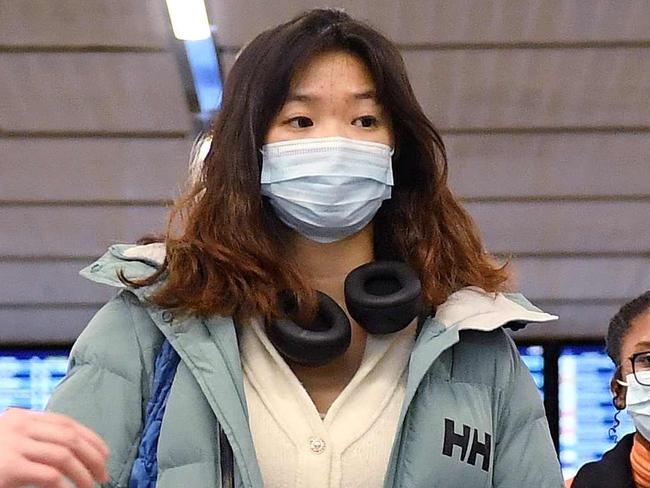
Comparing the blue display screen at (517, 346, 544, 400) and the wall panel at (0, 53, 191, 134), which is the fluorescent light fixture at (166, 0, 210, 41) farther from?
the blue display screen at (517, 346, 544, 400)

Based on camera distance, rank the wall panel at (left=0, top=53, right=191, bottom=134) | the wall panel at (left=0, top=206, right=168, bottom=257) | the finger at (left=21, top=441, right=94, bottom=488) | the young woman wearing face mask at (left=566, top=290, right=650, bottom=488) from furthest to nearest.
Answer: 1. the wall panel at (left=0, top=206, right=168, bottom=257)
2. the wall panel at (left=0, top=53, right=191, bottom=134)
3. the young woman wearing face mask at (left=566, top=290, right=650, bottom=488)
4. the finger at (left=21, top=441, right=94, bottom=488)

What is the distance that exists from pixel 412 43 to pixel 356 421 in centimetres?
203

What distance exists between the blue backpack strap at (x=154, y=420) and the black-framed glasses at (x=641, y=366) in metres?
1.22

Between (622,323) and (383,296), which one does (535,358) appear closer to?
(622,323)

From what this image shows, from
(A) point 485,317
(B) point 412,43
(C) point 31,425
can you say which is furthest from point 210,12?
(C) point 31,425

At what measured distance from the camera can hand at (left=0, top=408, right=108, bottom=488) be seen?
0.94m

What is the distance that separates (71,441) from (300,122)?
2.29 feet

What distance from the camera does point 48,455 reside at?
94 centimetres

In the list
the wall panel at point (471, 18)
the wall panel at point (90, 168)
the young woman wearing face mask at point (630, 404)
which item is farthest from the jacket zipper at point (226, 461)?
the wall panel at point (90, 168)

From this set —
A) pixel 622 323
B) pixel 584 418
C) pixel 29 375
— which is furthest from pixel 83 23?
pixel 584 418

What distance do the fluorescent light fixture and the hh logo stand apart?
1.97 meters

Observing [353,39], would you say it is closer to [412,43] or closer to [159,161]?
[412,43]

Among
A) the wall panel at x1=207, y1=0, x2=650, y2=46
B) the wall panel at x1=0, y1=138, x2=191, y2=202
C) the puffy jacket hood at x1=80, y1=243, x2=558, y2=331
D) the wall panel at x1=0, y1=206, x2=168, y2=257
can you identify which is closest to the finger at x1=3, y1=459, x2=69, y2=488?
the puffy jacket hood at x1=80, y1=243, x2=558, y2=331

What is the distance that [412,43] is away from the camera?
333 cm
